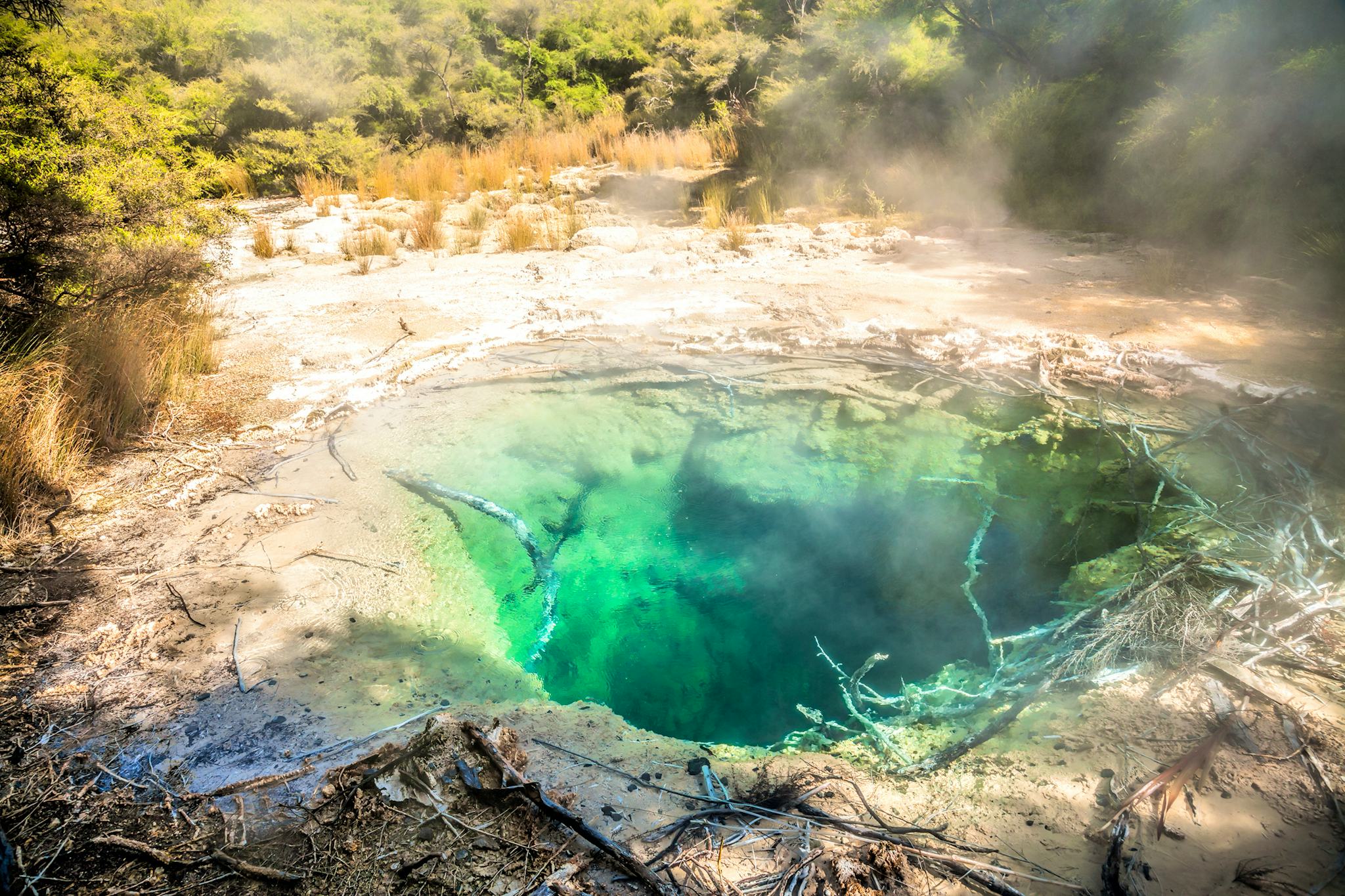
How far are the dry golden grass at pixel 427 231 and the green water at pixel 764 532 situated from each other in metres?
4.74

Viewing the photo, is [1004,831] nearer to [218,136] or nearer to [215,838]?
[215,838]

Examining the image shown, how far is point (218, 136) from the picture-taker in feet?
41.2

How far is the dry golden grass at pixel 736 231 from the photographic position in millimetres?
7846

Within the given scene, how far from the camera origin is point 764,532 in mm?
3879

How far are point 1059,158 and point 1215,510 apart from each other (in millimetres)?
6787

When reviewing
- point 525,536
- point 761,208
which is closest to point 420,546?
point 525,536

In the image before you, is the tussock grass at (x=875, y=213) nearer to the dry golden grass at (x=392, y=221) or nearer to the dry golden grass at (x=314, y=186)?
the dry golden grass at (x=392, y=221)

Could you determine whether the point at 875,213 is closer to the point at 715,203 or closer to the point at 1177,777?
the point at 715,203

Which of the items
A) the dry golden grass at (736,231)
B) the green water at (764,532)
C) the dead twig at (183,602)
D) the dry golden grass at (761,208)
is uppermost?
the dry golden grass at (761,208)

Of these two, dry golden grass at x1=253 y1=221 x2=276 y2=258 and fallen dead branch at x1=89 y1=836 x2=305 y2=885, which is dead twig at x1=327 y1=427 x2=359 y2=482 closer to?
fallen dead branch at x1=89 y1=836 x2=305 y2=885

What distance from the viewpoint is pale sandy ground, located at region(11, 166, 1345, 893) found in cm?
185

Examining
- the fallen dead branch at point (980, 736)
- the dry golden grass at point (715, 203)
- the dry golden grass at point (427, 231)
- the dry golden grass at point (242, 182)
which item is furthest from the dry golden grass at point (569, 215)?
the fallen dead branch at point (980, 736)

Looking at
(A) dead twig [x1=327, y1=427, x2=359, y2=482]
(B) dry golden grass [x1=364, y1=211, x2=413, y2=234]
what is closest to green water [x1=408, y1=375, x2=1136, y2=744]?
(A) dead twig [x1=327, y1=427, x2=359, y2=482]

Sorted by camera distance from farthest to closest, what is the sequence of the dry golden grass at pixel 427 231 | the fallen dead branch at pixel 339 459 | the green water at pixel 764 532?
1. the dry golden grass at pixel 427 231
2. the fallen dead branch at pixel 339 459
3. the green water at pixel 764 532
